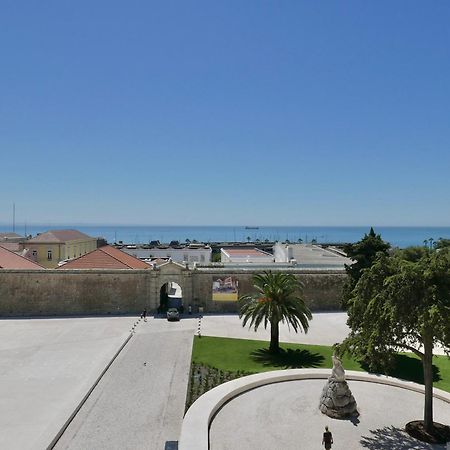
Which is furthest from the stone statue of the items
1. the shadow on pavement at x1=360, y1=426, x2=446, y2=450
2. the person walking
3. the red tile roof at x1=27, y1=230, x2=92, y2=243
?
the red tile roof at x1=27, y1=230, x2=92, y2=243

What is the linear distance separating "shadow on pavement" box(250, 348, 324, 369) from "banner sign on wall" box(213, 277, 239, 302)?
12.5 meters

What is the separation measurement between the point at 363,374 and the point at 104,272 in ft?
87.1

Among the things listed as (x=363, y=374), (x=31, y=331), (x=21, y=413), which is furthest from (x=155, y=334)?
(x=363, y=374)

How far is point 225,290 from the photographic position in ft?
133

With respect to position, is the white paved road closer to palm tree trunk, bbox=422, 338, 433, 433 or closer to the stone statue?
the stone statue

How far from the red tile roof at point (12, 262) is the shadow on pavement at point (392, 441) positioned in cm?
3560

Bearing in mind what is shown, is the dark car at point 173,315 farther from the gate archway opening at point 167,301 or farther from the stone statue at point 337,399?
the stone statue at point 337,399

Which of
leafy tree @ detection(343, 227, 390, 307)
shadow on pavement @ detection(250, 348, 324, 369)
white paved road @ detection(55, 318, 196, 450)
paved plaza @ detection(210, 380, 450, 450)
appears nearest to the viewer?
paved plaza @ detection(210, 380, 450, 450)

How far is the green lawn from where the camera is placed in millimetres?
23609

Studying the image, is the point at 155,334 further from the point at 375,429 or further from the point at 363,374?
the point at 375,429

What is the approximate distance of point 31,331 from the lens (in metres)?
33.2

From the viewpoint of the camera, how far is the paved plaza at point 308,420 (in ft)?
47.1

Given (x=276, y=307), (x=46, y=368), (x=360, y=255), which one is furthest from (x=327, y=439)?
(x=360, y=255)

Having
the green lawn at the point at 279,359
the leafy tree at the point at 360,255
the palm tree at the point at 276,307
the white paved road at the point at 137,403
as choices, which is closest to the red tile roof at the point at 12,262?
the white paved road at the point at 137,403
